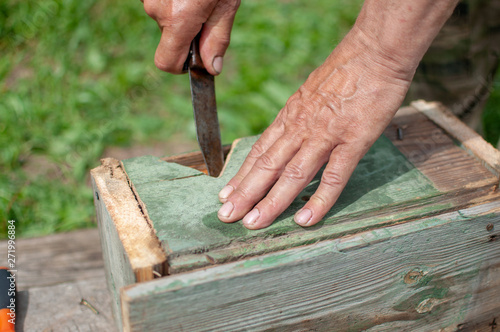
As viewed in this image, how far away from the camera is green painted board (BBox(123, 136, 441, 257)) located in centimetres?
131

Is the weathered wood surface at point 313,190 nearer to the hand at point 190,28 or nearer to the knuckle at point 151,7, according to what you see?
the hand at point 190,28

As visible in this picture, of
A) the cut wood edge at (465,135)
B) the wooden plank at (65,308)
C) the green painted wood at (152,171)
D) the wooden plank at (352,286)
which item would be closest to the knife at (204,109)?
the green painted wood at (152,171)

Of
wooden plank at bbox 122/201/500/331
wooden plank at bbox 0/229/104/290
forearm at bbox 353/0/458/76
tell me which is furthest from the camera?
wooden plank at bbox 0/229/104/290

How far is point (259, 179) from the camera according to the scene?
4.54ft

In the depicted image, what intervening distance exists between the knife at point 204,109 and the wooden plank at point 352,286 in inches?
22.4

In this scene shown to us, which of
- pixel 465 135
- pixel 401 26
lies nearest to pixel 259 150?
pixel 401 26

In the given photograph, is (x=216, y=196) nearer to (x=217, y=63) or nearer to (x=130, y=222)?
(x=130, y=222)

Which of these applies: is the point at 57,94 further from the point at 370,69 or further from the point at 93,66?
the point at 370,69

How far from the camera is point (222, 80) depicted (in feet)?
13.0

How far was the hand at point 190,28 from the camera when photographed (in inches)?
61.3

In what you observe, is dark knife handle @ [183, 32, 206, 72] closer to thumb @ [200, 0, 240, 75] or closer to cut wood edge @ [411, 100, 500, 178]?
thumb @ [200, 0, 240, 75]

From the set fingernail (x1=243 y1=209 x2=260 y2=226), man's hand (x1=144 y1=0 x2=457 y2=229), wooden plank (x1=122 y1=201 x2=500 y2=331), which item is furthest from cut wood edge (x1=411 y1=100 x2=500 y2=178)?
fingernail (x1=243 y1=209 x2=260 y2=226)

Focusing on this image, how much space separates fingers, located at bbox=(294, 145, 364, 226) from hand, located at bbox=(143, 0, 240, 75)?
60 cm

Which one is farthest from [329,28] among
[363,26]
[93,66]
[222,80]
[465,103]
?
[363,26]
